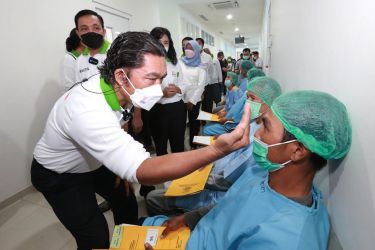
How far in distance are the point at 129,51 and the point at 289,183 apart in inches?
30.6

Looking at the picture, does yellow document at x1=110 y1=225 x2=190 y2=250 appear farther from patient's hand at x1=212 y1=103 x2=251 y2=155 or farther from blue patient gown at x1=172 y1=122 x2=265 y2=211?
patient's hand at x1=212 y1=103 x2=251 y2=155

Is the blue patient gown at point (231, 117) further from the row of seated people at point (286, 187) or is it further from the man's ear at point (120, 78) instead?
the man's ear at point (120, 78)

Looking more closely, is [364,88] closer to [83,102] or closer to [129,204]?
[83,102]

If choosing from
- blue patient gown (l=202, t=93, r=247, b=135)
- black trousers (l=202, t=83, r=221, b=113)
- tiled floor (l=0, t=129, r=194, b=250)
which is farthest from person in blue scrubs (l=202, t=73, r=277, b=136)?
black trousers (l=202, t=83, r=221, b=113)

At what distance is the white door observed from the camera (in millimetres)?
3354

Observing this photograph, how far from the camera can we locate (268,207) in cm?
86

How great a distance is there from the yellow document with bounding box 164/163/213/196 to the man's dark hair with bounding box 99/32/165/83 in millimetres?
769

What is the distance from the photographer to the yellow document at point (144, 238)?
106cm

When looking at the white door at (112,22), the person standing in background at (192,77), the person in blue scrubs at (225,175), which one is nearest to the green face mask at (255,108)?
the person in blue scrubs at (225,175)

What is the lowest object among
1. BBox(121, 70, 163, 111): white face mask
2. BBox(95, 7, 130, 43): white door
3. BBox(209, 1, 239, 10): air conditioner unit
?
BBox(121, 70, 163, 111): white face mask

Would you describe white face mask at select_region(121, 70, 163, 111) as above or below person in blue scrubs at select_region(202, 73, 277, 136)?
above

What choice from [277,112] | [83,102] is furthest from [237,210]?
[83,102]

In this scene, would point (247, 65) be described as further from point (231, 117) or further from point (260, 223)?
point (260, 223)

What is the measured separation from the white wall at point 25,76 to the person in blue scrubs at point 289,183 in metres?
1.90
